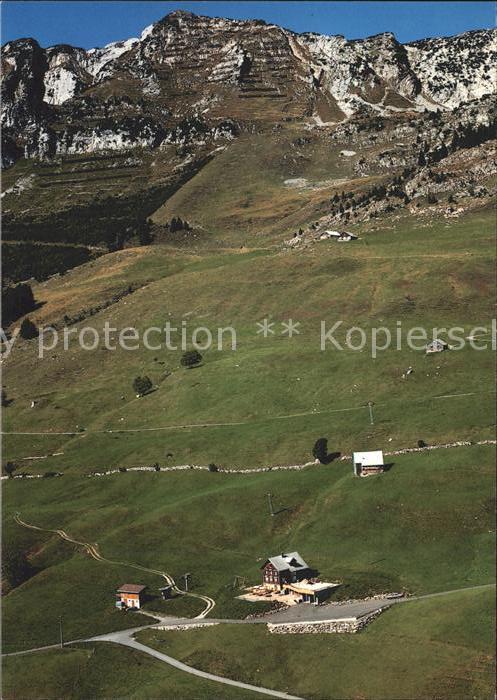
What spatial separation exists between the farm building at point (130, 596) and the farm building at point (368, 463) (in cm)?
3077

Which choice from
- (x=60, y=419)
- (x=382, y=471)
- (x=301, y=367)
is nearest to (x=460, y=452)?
(x=382, y=471)

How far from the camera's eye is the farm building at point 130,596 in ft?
292

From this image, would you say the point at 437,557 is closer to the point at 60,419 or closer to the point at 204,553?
the point at 204,553

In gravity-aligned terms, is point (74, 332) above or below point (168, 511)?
above

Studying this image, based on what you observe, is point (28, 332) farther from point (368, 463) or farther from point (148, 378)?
point (368, 463)

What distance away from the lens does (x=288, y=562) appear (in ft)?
277

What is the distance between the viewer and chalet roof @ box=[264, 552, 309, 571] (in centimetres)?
8319

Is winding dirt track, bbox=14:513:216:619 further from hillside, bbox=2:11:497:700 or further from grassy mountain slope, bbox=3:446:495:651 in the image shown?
grassy mountain slope, bbox=3:446:495:651

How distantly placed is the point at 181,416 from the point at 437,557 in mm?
69479

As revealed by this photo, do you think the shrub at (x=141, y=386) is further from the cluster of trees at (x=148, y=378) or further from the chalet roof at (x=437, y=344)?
the chalet roof at (x=437, y=344)

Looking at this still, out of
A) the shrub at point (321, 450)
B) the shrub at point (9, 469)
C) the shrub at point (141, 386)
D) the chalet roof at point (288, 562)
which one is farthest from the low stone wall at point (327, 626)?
the shrub at point (141, 386)

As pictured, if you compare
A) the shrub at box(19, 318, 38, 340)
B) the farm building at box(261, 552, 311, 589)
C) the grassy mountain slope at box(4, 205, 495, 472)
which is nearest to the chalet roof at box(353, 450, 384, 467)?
the grassy mountain slope at box(4, 205, 495, 472)

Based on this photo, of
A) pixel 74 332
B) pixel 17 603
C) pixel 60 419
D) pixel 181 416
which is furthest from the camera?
pixel 74 332

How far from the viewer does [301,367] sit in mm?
143750
